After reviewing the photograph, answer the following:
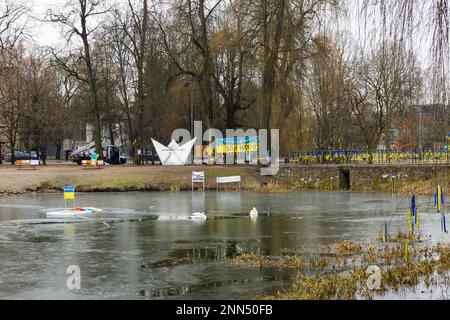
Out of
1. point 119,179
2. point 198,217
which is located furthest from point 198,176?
point 198,217

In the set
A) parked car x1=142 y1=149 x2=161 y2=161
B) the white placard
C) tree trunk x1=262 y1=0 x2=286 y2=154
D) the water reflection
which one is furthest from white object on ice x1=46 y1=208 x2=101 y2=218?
parked car x1=142 y1=149 x2=161 y2=161

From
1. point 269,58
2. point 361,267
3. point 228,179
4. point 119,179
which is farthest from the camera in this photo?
point 119,179

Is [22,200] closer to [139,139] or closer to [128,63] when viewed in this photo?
[139,139]

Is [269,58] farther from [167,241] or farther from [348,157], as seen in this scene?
[167,241]

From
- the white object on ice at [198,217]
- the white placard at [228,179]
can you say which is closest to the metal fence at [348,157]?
the white placard at [228,179]

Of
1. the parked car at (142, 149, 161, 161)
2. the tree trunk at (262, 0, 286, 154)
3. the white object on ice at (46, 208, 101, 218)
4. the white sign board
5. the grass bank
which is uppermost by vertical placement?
the tree trunk at (262, 0, 286, 154)

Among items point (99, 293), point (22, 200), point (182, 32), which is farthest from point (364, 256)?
point (182, 32)

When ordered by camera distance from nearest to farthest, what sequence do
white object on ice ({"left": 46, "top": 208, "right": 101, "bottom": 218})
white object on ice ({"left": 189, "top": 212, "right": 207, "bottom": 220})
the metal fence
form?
white object on ice ({"left": 189, "top": 212, "right": 207, "bottom": 220}) → white object on ice ({"left": 46, "top": 208, "right": 101, "bottom": 218}) → the metal fence

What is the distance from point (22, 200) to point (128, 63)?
31856mm

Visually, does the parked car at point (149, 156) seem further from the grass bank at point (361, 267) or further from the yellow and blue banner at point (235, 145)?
the grass bank at point (361, 267)

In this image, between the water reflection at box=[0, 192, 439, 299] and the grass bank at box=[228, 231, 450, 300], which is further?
the water reflection at box=[0, 192, 439, 299]

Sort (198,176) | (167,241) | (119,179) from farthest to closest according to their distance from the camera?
(119,179) → (198,176) → (167,241)

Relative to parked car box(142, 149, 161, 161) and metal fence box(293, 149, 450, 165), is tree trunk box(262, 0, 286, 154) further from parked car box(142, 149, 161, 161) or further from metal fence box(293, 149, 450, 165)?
parked car box(142, 149, 161, 161)
